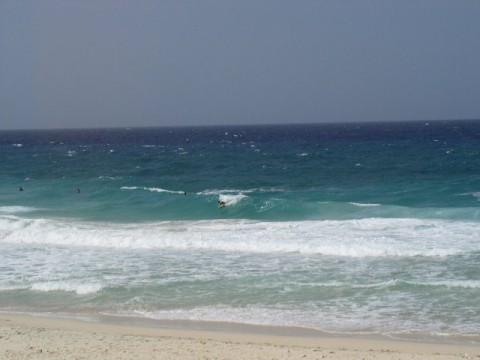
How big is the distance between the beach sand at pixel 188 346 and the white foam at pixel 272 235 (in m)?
8.07

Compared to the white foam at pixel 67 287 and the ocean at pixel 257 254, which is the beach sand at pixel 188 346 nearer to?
the ocean at pixel 257 254

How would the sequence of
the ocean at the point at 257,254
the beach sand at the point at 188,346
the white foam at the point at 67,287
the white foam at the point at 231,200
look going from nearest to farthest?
the beach sand at the point at 188,346 → the ocean at the point at 257,254 → the white foam at the point at 67,287 → the white foam at the point at 231,200

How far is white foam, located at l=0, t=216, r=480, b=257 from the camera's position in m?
20.2

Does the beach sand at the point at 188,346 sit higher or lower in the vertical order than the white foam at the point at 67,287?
higher

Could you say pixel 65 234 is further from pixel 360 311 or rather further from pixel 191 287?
pixel 360 311

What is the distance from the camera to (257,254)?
20.1 meters

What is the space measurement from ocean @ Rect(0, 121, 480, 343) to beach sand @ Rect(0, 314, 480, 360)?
0.82 m

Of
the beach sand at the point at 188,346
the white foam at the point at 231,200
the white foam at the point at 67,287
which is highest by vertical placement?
the white foam at the point at 231,200

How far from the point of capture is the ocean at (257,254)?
13.9 m

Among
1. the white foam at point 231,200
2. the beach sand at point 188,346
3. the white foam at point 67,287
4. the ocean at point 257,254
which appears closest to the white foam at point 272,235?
the ocean at point 257,254

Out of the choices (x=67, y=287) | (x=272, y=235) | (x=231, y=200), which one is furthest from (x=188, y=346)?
(x=231, y=200)

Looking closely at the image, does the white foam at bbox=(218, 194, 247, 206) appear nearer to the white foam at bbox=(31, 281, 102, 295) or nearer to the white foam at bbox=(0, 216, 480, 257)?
the white foam at bbox=(0, 216, 480, 257)

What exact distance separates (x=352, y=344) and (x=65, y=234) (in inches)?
576

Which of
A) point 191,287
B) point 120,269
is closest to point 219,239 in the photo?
point 120,269
